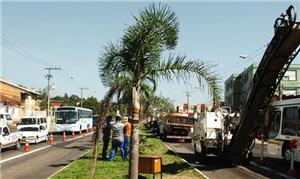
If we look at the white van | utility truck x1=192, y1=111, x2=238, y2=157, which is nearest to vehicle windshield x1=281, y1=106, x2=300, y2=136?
utility truck x1=192, y1=111, x2=238, y2=157

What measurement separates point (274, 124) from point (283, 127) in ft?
2.80

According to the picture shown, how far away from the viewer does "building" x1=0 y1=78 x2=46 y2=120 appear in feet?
218

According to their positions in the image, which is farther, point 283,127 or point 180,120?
point 180,120

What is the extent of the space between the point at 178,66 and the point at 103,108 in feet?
7.44

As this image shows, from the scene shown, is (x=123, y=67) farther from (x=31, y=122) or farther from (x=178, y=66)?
(x=31, y=122)

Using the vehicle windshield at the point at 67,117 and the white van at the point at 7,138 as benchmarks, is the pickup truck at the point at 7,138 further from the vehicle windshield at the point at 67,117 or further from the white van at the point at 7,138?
the vehicle windshield at the point at 67,117

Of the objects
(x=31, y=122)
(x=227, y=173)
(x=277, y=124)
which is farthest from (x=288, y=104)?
(x=31, y=122)

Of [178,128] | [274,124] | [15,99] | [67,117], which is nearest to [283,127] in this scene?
[274,124]

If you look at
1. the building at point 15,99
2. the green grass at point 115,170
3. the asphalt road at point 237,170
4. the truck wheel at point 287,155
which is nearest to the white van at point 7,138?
the green grass at point 115,170

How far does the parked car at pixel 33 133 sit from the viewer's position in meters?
33.9

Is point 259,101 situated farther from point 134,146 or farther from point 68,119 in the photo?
point 68,119

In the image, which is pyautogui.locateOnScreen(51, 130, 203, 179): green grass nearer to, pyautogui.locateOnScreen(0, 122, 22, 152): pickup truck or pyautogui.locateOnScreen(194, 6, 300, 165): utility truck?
pyautogui.locateOnScreen(194, 6, 300, 165): utility truck

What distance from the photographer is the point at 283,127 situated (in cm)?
2153

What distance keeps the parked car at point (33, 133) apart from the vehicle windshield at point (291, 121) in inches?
757
